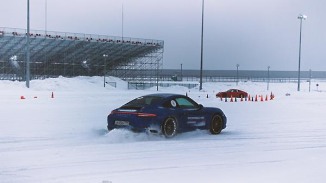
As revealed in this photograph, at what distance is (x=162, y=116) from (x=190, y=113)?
1288 mm

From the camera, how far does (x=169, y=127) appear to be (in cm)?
1322

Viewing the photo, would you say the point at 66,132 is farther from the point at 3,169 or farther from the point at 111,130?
the point at 3,169

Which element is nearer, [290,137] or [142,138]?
[142,138]

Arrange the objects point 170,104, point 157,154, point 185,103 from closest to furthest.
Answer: point 157,154 → point 170,104 → point 185,103

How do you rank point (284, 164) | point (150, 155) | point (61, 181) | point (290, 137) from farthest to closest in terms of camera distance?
point (290, 137) < point (150, 155) < point (284, 164) < point (61, 181)

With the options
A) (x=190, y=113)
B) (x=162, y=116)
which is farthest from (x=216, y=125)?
(x=162, y=116)

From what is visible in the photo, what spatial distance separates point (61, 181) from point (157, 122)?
214 inches

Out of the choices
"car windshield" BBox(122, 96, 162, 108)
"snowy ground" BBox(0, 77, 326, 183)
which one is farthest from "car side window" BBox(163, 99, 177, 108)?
"snowy ground" BBox(0, 77, 326, 183)

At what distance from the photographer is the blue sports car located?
41.7 feet

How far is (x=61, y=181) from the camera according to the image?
25.0 feet

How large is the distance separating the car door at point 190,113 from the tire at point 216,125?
17.7 inches

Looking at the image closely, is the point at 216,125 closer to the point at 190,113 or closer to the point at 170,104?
the point at 190,113

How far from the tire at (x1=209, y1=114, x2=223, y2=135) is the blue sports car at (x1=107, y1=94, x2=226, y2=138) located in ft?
0.15

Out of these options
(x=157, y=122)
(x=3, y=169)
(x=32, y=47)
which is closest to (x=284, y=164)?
(x=157, y=122)
